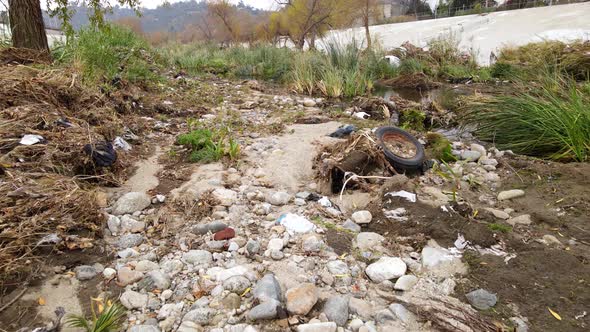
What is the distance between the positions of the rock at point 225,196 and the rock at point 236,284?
810 millimetres

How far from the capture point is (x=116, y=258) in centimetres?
182

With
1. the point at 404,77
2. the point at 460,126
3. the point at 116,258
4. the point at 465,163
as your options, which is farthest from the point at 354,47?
the point at 116,258

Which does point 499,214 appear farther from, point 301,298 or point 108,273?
point 108,273

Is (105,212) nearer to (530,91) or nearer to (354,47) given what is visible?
(530,91)

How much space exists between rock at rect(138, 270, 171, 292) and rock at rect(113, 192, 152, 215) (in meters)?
0.72

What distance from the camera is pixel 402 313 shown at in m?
1.50

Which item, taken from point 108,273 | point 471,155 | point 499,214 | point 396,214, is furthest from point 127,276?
point 471,155

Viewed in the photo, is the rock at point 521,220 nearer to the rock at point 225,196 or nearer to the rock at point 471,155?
the rock at point 471,155

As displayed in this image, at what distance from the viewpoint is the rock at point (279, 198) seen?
249 cm

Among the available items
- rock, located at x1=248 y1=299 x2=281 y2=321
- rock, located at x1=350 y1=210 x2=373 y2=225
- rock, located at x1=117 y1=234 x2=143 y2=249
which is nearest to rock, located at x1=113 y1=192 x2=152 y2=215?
rock, located at x1=117 y1=234 x2=143 y2=249

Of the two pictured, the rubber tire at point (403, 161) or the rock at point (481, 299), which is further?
the rubber tire at point (403, 161)

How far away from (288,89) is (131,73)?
11.4 ft

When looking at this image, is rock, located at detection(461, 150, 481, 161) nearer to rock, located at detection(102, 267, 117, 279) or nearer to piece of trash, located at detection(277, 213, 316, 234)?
piece of trash, located at detection(277, 213, 316, 234)

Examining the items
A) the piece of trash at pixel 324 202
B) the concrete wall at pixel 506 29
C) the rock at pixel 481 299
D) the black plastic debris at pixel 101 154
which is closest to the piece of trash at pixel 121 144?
the black plastic debris at pixel 101 154
